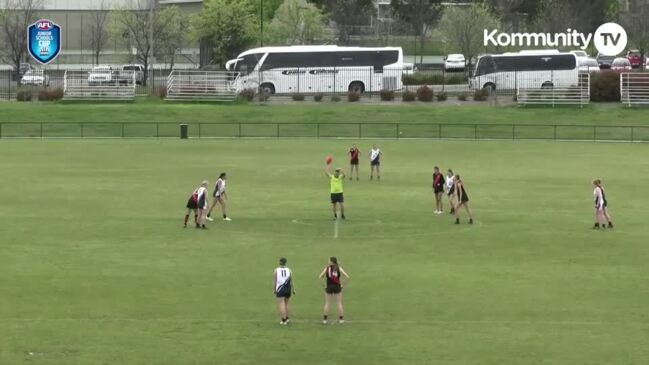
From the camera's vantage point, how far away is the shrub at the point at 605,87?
3332 inches

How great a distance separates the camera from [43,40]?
102625mm

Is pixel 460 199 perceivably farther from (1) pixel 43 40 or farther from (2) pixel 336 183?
(1) pixel 43 40

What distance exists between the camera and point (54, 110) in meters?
80.7

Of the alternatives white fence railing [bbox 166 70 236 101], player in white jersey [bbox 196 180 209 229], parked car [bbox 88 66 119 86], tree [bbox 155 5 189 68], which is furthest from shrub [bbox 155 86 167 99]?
player in white jersey [bbox 196 180 209 229]

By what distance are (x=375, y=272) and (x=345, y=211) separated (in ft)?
36.1

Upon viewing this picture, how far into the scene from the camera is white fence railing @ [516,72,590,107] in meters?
83.7

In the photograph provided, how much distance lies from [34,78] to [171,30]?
16.7 metres

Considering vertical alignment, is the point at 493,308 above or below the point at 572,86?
below

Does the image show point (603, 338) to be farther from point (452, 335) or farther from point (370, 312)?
point (370, 312)

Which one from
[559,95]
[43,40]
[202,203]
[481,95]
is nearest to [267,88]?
[481,95]

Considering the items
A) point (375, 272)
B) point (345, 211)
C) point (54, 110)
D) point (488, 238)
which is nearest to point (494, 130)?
point (54, 110)

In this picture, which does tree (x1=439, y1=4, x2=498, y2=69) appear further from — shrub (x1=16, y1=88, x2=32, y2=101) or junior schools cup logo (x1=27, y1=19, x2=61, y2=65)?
shrub (x1=16, y1=88, x2=32, y2=101)

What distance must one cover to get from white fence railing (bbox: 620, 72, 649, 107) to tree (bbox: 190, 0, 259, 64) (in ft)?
134

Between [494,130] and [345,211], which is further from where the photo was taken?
[494,130]
